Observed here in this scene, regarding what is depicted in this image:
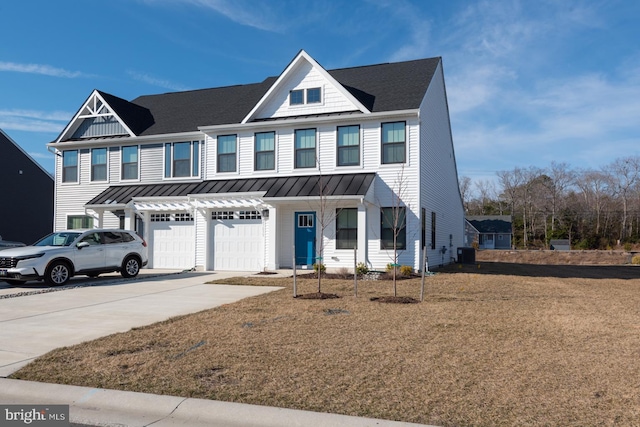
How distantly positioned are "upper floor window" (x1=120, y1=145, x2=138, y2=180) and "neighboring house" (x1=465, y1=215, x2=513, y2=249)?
4631 centimetres

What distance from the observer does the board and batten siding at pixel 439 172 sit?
19.3 metres

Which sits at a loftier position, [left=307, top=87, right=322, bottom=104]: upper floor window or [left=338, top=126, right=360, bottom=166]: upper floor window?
[left=307, top=87, right=322, bottom=104]: upper floor window

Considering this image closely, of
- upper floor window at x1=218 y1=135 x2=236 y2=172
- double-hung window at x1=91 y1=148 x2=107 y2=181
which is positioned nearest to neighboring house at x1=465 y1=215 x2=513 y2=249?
upper floor window at x1=218 y1=135 x2=236 y2=172

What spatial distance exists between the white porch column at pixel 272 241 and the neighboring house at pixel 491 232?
46177 mm

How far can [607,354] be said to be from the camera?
6562 millimetres

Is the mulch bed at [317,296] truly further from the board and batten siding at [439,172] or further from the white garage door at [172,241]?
the white garage door at [172,241]

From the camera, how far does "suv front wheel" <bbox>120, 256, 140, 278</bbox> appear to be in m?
16.9

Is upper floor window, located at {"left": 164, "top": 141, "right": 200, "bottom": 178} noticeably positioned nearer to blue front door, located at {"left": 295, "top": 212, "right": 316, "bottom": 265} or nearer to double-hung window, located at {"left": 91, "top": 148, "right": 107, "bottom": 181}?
double-hung window, located at {"left": 91, "top": 148, "right": 107, "bottom": 181}

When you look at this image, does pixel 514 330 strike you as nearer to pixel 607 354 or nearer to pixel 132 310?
pixel 607 354

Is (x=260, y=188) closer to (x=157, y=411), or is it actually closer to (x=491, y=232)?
A: (x=157, y=411)

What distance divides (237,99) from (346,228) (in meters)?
9.13

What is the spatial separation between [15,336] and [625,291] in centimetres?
1447

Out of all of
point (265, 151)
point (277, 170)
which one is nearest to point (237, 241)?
point (277, 170)

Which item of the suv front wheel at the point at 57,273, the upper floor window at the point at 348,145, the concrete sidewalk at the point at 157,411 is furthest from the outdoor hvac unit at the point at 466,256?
the concrete sidewalk at the point at 157,411
